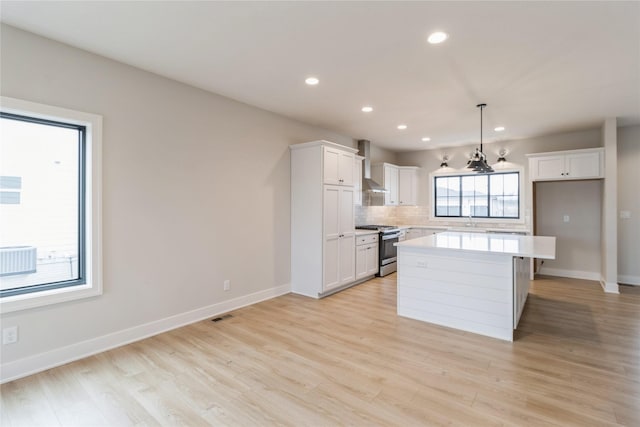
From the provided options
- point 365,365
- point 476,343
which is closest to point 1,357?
point 365,365

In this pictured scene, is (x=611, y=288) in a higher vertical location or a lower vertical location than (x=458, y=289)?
lower

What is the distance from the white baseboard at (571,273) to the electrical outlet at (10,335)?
781 cm

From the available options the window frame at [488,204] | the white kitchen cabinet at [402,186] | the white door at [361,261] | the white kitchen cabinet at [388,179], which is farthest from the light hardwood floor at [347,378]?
the white kitchen cabinet at [402,186]

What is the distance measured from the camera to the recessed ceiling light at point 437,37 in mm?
2537

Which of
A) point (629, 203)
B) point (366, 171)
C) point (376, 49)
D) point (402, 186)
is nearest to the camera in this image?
point (376, 49)

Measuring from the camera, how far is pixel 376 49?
2799mm

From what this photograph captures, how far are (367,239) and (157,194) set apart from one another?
3.59 m

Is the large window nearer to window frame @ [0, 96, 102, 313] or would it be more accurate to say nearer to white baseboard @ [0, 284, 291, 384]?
white baseboard @ [0, 284, 291, 384]

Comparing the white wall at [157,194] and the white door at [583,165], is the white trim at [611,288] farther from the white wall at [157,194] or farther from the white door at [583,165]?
the white wall at [157,194]

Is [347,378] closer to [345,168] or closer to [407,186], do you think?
[345,168]

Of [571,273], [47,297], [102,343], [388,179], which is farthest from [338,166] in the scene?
[571,273]

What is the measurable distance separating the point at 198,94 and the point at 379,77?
2114mm

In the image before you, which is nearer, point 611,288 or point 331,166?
point 331,166

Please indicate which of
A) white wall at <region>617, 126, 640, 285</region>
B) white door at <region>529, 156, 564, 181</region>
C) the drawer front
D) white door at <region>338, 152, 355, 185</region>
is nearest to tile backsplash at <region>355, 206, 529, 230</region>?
the drawer front
